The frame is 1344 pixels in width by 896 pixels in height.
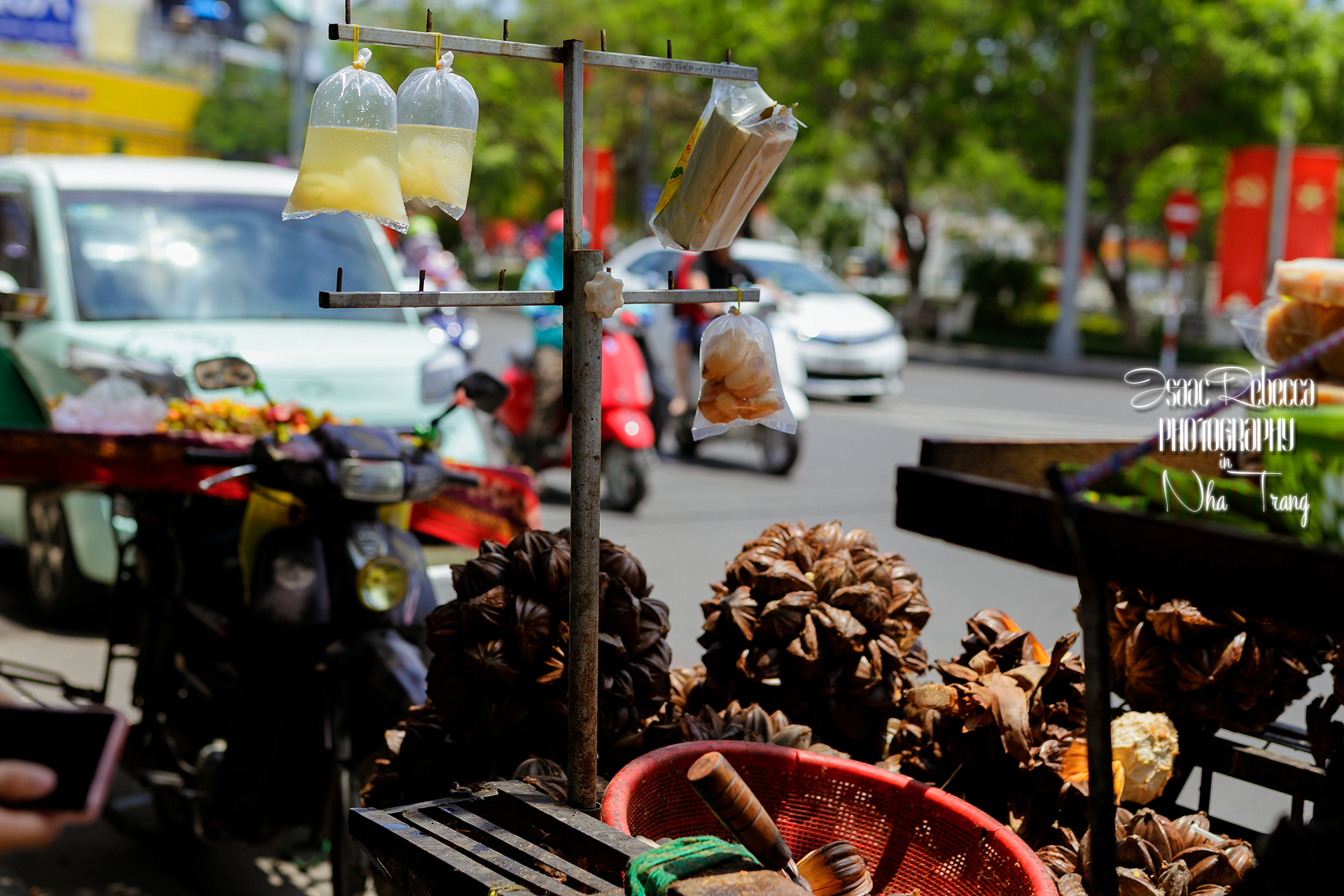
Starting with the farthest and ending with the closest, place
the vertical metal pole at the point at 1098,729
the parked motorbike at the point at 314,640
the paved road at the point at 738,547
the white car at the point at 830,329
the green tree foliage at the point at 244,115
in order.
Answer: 1. the green tree foliage at the point at 244,115
2. the white car at the point at 830,329
3. the paved road at the point at 738,547
4. the parked motorbike at the point at 314,640
5. the vertical metal pole at the point at 1098,729

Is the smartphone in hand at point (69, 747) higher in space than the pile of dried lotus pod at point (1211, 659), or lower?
higher

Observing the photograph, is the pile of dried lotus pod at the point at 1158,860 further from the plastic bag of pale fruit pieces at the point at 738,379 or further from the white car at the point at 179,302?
the white car at the point at 179,302

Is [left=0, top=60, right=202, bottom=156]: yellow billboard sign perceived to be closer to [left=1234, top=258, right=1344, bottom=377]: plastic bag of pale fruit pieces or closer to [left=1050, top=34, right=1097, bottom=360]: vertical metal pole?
[left=1050, top=34, right=1097, bottom=360]: vertical metal pole

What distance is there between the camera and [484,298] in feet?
5.31

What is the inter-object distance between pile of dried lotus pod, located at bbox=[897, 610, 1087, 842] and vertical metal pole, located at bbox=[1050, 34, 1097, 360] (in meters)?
19.0

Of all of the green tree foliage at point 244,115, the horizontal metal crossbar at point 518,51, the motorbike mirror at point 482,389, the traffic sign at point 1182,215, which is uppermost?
the green tree foliage at point 244,115

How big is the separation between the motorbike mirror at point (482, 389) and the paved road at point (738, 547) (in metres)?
1.33

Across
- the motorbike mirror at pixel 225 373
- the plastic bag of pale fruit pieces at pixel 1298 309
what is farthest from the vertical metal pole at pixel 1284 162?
Result: the plastic bag of pale fruit pieces at pixel 1298 309

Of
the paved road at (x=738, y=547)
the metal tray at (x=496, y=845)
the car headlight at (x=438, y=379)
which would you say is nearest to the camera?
the metal tray at (x=496, y=845)

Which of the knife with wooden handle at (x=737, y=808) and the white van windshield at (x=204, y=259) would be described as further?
the white van windshield at (x=204, y=259)

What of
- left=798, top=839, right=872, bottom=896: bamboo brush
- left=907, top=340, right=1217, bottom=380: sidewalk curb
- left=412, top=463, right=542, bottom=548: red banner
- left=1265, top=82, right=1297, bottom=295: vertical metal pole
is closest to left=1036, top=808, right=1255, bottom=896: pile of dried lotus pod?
left=798, top=839, right=872, bottom=896: bamboo brush

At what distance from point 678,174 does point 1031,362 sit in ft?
63.2

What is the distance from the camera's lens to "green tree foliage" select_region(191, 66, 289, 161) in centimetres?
3431

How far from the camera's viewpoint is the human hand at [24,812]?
993 millimetres
